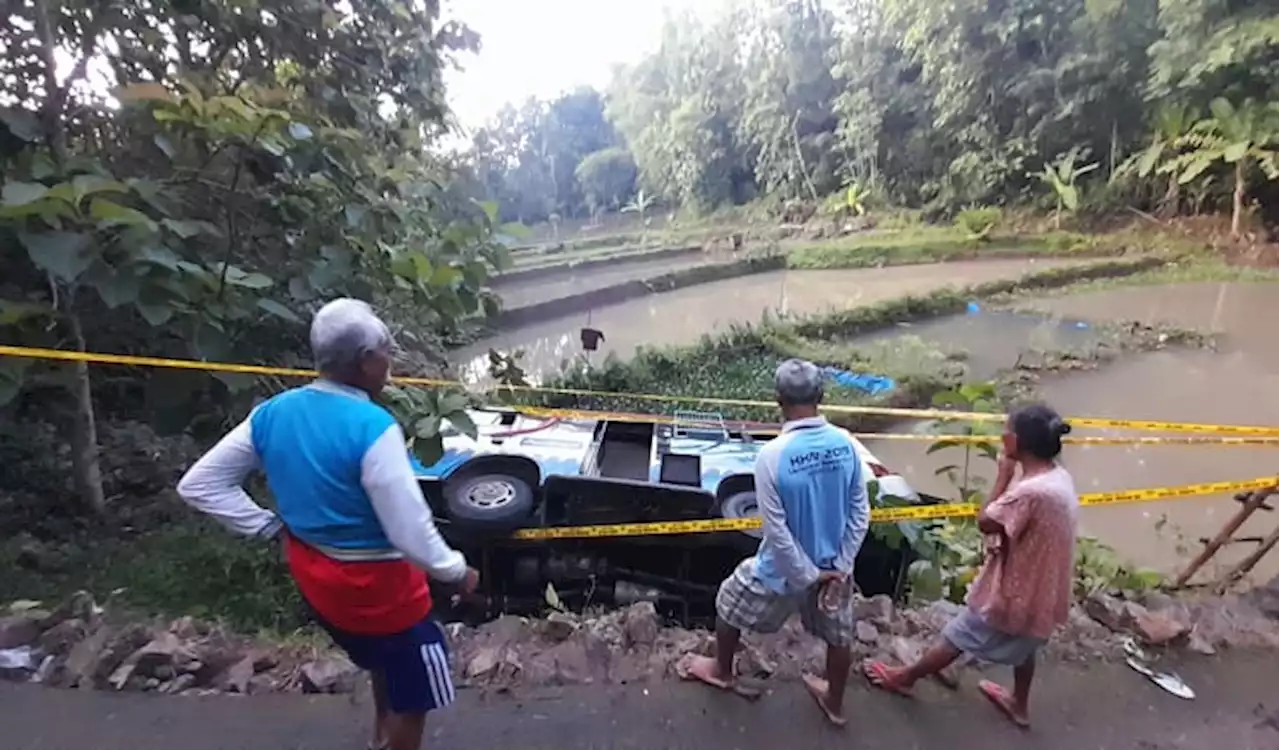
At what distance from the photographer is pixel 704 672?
3.05m

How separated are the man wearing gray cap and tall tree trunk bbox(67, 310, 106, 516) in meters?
3.04

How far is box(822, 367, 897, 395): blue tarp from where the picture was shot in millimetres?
10234

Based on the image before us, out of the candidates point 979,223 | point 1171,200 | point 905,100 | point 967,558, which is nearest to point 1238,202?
point 1171,200

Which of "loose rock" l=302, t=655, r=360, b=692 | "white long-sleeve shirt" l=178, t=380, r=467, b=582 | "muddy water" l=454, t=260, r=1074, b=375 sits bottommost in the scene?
"muddy water" l=454, t=260, r=1074, b=375

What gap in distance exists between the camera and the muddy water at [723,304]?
1343 cm

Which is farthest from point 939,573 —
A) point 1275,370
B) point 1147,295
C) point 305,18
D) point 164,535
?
point 1147,295

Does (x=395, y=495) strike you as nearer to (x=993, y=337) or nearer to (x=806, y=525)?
(x=806, y=525)

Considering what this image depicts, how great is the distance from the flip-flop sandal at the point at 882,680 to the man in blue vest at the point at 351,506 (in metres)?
1.59

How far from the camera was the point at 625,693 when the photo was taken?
119 inches

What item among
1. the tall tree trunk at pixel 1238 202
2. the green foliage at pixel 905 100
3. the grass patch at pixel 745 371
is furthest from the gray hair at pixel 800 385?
the tall tree trunk at pixel 1238 202

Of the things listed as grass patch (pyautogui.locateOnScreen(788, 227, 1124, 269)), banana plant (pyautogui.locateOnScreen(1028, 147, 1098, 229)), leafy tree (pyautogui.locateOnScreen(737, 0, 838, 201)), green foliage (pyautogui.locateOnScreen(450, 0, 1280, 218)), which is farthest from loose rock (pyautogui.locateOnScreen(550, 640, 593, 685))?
leafy tree (pyautogui.locateOnScreen(737, 0, 838, 201))

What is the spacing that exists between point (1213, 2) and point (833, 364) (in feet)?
47.6

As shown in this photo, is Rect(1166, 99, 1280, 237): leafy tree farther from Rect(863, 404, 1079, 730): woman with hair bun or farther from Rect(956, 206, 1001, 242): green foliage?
Rect(863, 404, 1079, 730): woman with hair bun

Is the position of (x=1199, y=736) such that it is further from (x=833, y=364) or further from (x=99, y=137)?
(x=833, y=364)
